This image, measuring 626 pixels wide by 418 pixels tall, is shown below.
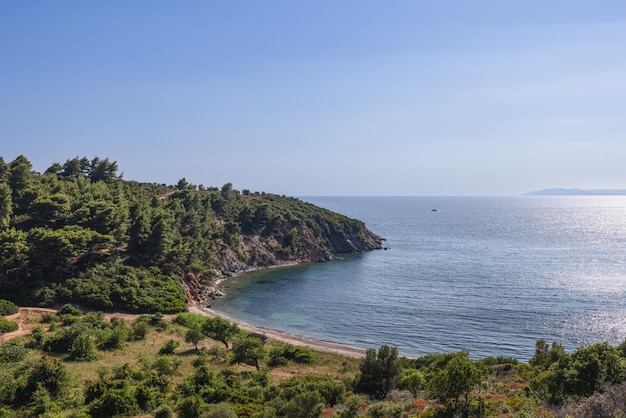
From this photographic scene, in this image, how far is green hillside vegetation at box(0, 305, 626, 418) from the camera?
19438 mm

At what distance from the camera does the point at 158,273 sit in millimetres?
72688

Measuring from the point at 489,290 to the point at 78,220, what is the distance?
249 ft

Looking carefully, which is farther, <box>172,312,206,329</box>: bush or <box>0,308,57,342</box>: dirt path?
<box>172,312,206,329</box>: bush

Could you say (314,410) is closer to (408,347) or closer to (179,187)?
(408,347)

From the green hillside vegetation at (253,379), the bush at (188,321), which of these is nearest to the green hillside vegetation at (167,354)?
the green hillside vegetation at (253,379)

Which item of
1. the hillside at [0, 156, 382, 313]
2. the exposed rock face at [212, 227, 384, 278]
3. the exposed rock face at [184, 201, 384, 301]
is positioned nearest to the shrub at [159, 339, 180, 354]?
the hillside at [0, 156, 382, 313]

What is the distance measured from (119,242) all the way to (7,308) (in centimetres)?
2442

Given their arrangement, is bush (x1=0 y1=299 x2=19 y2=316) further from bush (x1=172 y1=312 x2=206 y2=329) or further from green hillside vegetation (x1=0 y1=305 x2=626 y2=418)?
bush (x1=172 y1=312 x2=206 y2=329)

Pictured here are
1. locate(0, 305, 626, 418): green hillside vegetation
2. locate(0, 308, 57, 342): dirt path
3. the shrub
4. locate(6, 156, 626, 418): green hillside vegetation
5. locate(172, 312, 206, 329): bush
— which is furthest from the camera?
locate(172, 312, 206, 329): bush

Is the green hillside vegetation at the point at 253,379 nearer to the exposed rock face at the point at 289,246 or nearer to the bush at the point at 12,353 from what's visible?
the bush at the point at 12,353

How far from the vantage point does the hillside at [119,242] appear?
193ft

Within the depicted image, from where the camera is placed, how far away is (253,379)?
3531cm

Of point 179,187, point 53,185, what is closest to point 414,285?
point 53,185

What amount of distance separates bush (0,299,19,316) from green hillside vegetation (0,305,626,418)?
4.52 feet
